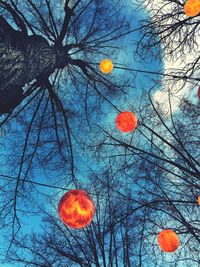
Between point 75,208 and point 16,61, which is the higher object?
point 16,61

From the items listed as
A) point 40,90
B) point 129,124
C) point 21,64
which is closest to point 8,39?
point 21,64

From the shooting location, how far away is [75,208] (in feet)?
13.9

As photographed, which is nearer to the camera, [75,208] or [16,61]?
[75,208]

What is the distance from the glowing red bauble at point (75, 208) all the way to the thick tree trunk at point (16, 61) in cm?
215

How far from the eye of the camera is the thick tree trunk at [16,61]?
17.1ft

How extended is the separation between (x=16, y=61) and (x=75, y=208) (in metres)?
2.74

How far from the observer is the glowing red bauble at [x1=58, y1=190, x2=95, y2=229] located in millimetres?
4254

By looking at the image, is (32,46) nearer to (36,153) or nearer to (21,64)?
(21,64)

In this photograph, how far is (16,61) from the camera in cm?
543

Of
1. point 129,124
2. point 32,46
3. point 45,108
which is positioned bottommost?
point 129,124

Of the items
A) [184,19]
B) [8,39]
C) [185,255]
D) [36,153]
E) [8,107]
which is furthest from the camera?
[36,153]

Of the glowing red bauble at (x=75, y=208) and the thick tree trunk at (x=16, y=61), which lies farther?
the thick tree trunk at (x=16, y=61)

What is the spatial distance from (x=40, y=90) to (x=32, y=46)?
256cm

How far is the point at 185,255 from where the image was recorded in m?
7.52
